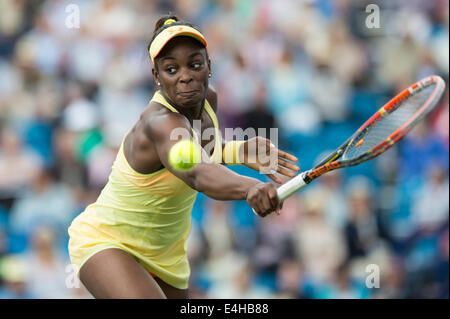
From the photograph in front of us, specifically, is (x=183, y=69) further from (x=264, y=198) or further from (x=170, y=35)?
(x=264, y=198)

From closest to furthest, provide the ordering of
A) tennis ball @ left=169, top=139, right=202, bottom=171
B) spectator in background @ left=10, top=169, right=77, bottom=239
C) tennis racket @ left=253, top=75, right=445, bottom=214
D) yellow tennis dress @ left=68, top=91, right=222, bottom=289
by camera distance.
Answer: tennis ball @ left=169, top=139, right=202, bottom=171 < tennis racket @ left=253, top=75, right=445, bottom=214 < yellow tennis dress @ left=68, top=91, right=222, bottom=289 < spectator in background @ left=10, top=169, right=77, bottom=239

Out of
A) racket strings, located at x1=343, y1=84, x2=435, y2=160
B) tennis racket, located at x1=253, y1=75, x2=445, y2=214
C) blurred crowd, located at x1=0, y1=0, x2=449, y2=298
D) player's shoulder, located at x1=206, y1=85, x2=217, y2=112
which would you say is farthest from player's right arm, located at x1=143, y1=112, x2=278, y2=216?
blurred crowd, located at x1=0, y1=0, x2=449, y2=298

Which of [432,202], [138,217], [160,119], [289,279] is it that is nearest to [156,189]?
[138,217]

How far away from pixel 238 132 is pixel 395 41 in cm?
210

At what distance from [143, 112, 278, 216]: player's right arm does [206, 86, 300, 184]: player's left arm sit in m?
0.80

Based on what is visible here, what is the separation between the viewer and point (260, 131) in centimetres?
728

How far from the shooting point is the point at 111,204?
4102 mm

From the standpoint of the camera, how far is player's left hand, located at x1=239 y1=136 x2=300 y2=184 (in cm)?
425

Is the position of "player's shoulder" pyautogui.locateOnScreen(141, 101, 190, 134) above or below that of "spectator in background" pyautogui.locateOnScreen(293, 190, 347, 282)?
above

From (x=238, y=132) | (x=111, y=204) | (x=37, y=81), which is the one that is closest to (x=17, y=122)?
(x=37, y=81)

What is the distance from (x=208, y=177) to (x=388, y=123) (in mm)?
1292

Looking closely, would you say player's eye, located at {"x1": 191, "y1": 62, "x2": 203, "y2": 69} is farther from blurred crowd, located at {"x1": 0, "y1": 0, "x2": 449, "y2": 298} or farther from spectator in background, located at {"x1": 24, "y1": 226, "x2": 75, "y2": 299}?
spectator in background, located at {"x1": 24, "y1": 226, "x2": 75, "y2": 299}

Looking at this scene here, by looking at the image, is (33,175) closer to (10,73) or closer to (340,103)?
(10,73)

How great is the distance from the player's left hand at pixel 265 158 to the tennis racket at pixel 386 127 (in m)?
0.44
